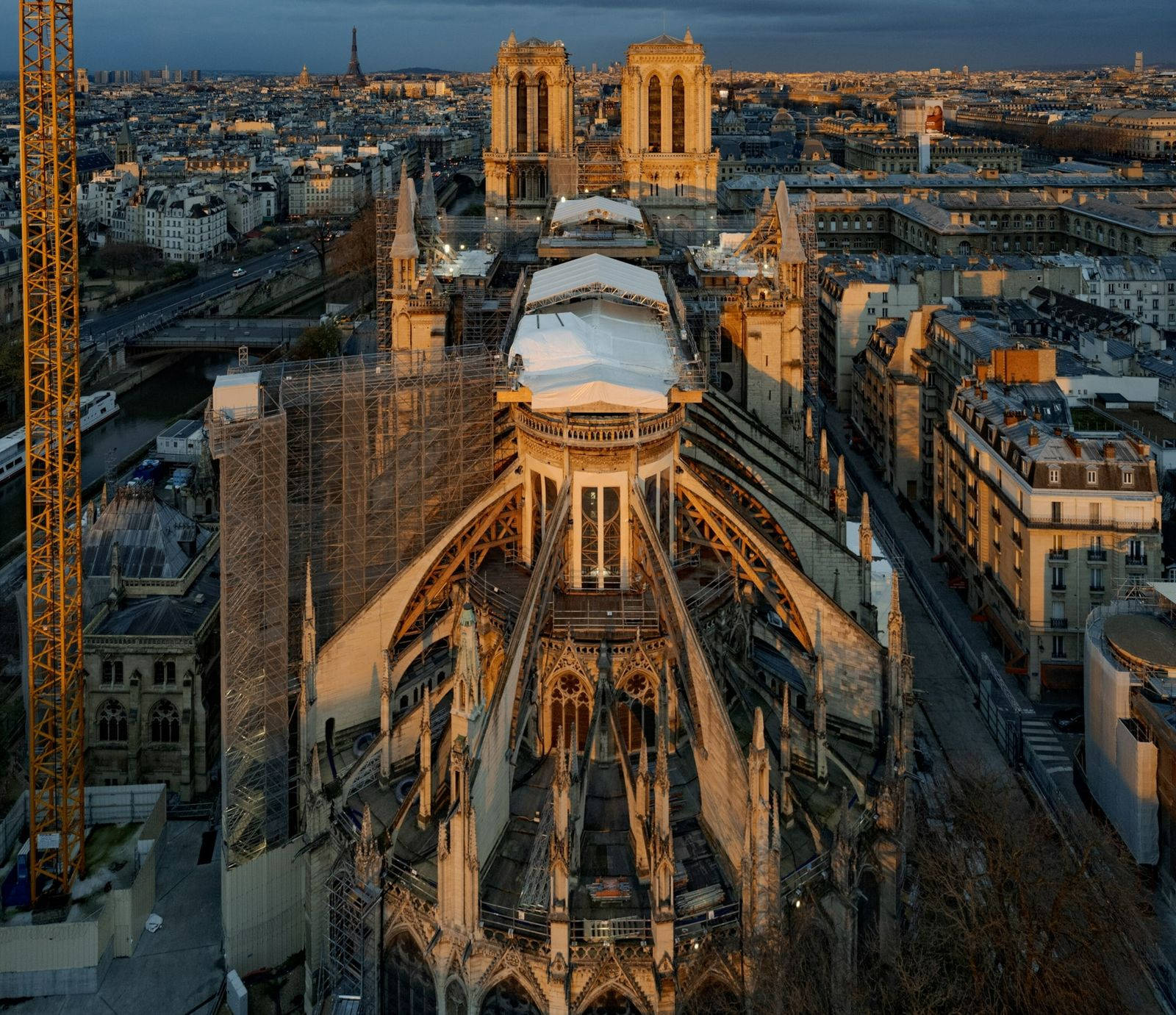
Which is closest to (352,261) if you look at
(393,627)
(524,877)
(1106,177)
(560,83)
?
(560,83)

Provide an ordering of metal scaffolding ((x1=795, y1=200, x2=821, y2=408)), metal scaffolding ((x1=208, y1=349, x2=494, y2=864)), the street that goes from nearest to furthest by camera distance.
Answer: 1. metal scaffolding ((x1=208, y1=349, x2=494, y2=864))
2. metal scaffolding ((x1=795, y1=200, x2=821, y2=408))
3. the street

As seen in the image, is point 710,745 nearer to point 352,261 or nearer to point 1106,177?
point 352,261

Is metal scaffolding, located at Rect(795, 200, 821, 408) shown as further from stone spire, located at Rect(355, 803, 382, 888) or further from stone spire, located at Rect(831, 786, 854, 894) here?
stone spire, located at Rect(355, 803, 382, 888)

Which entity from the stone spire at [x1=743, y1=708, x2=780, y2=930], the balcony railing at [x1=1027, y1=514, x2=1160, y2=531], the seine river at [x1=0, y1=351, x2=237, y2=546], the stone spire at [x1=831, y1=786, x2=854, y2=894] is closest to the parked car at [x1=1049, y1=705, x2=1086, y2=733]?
the balcony railing at [x1=1027, y1=514, x2=1160, y2=531]

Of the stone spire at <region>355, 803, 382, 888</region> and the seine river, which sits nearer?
the stone spire at <region>355, 803, 382, 888</region>

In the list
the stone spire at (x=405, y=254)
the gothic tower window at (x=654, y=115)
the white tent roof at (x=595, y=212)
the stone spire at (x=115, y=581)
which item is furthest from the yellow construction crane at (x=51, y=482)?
the gothic tower window at (x=654, y=115)

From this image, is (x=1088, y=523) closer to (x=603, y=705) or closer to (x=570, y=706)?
(x=603, y=705)

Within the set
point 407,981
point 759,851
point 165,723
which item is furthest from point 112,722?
point 759,851
